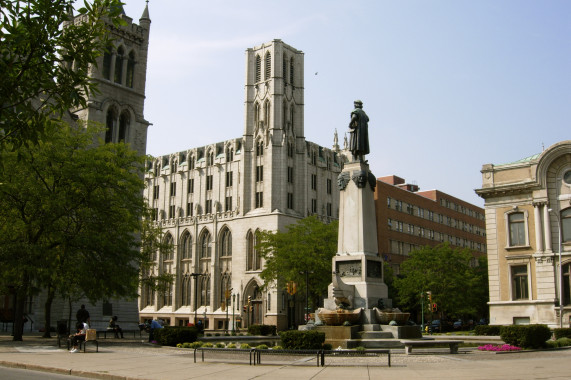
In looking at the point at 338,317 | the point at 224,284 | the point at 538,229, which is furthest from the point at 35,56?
the point at 224,284

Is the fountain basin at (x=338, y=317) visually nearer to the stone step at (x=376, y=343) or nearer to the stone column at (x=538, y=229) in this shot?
the stone step at (x=376, y=343)

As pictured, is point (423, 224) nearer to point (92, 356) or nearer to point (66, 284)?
point (66, 284)

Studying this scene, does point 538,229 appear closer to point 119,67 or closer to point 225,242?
point 119,67

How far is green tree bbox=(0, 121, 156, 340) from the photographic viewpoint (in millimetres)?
29047

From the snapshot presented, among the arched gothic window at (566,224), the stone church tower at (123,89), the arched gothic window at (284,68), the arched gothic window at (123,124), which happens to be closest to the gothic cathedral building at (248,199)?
the arched gothic window at (284,68)

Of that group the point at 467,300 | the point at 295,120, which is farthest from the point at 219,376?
the point at 295,120

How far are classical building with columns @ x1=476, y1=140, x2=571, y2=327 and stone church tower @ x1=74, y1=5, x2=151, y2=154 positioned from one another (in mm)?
34132

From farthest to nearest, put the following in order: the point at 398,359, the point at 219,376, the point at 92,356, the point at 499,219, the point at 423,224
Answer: the point at 423,224
the point at 499,219
the point at 92,356
the point at 398,359
the point at 219,376

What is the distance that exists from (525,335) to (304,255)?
Result: 1498 inches

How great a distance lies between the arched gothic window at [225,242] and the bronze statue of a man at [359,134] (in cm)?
6036

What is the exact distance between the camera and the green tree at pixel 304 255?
194 ft

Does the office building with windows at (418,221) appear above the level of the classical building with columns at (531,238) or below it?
above

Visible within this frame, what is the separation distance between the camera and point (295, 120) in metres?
84.8

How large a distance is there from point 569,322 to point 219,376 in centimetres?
3185
